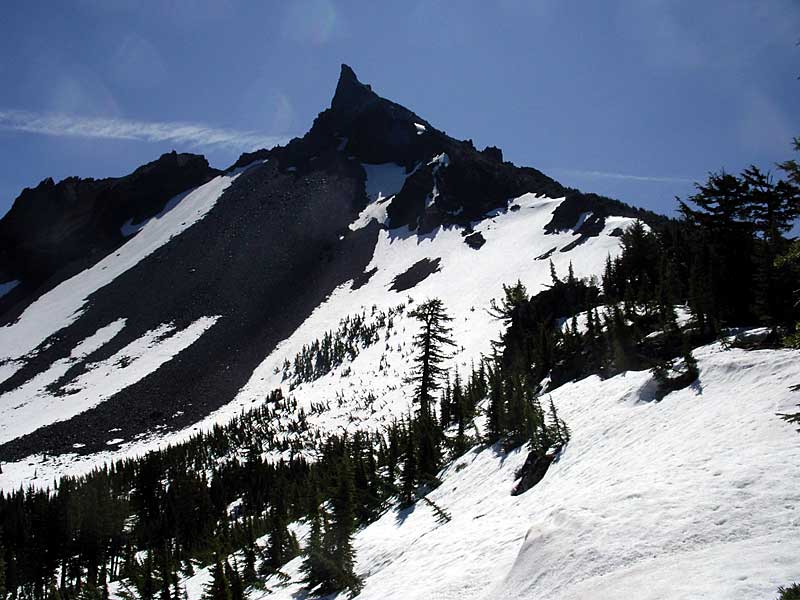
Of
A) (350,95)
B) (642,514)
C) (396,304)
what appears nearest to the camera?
(642,514)

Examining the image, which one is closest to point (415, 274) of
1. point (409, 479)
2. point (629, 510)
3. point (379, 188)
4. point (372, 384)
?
point (372, 384)

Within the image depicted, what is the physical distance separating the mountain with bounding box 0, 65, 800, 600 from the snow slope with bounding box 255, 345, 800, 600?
2.6 inches

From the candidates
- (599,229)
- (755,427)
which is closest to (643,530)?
(755,427)

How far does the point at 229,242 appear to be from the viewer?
13125cm

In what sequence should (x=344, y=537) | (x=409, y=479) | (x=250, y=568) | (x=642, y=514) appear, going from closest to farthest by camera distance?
(x=642, y=514) < (x=344, y=537) < (x=409, y=479) < (x=250, y=568)

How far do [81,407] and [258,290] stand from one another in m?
44.1

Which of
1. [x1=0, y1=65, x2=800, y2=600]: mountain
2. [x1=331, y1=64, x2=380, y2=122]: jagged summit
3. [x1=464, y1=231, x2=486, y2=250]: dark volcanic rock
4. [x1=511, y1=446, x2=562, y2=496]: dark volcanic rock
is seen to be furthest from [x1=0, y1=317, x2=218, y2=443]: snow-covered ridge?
[x1=331, y1=64, x2=380, y2=122]: jagged summit

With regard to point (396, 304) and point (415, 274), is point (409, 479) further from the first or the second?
point (415, 274)

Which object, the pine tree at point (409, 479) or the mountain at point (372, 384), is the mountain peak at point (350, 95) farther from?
the pine tree at point (409, 479)

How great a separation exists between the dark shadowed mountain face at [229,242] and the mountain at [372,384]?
2.33 ft

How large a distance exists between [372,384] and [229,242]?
8152cm

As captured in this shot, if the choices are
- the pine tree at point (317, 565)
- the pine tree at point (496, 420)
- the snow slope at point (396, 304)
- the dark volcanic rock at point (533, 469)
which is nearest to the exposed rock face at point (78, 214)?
the snow slope at point (396, 304)

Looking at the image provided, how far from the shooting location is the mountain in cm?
1115

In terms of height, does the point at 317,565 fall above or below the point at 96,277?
below
